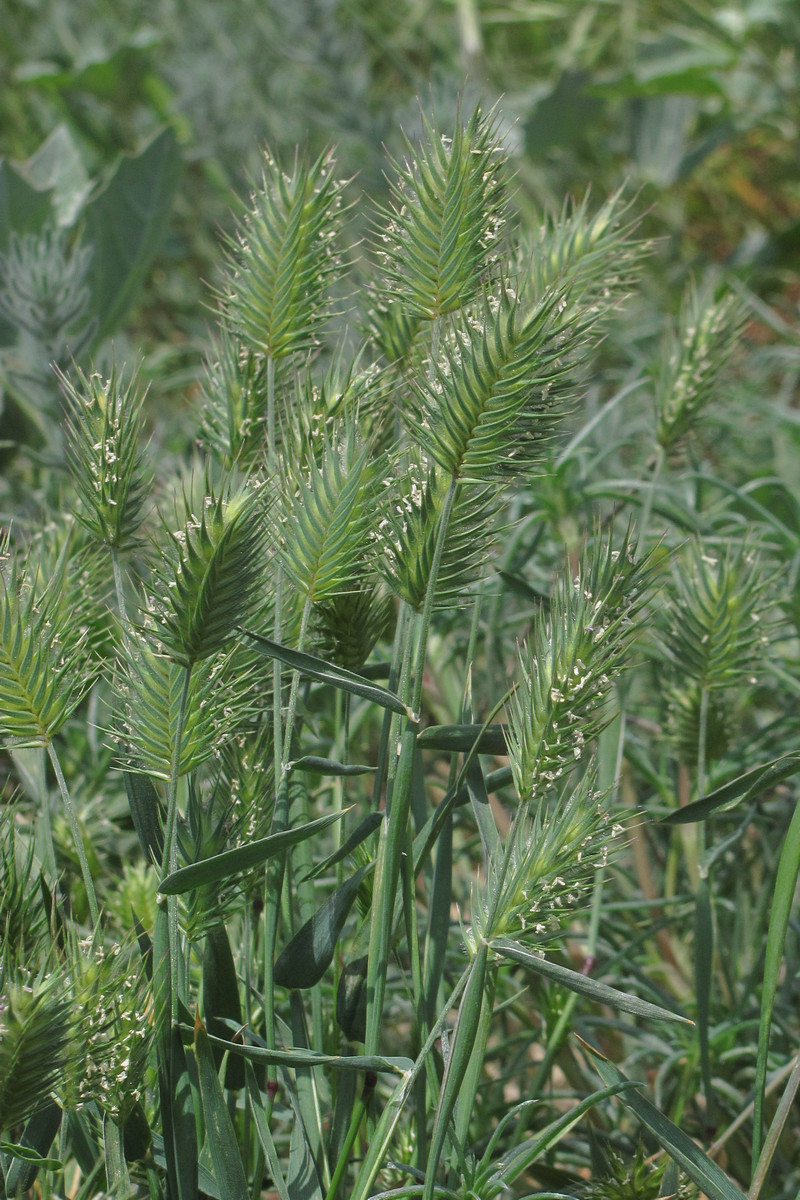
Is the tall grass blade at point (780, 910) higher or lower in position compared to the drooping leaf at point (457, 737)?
lower

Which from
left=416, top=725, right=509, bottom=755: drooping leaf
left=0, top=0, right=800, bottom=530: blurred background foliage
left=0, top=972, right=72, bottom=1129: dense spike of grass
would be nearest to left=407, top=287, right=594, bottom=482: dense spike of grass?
left=416, top=725, right=509, bottom=755: drooping leaf

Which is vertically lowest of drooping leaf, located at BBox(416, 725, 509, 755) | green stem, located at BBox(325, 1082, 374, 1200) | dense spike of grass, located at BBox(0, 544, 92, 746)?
green stem, located at BBox(325, 1082, 374, 1200)

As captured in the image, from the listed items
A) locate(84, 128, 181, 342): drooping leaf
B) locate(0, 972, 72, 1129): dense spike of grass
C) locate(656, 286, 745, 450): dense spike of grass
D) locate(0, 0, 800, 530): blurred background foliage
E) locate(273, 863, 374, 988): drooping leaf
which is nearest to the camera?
locate(0, 972, 72, 1129): dense spike of grass

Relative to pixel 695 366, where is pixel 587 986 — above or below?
below

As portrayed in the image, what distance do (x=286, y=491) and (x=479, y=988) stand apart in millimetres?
232

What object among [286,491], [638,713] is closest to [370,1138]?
[286,491]

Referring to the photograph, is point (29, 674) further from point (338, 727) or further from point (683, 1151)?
point (683, 1151)

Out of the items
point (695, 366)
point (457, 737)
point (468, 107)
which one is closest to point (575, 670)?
point (457, 737)

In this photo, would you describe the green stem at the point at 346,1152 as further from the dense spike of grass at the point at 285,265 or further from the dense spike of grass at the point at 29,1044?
the dense spike of grass at the point at 285,265

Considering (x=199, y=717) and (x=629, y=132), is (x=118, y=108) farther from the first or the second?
(x=199, y=717)

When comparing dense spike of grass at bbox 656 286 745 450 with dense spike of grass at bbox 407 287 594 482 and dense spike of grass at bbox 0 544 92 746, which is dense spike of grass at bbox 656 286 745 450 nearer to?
dense spike of grass at bbox 407 287 594 482

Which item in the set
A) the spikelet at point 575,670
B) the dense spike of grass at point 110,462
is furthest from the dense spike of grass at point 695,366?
the dense spike of grass at point 110,462

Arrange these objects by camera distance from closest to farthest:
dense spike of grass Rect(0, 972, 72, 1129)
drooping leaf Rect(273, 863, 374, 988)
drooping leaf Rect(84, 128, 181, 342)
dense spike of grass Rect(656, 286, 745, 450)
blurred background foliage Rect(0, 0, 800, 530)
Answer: dense spike of grass Rect(0, 972, 72, 1129)
drooping leaf Rect(273, 863, 374, 988)
dense spike of grass Rect(656, 286, 745, 450)
drooping leaf Rect(84, 128, 181, 342)
blurred background foliage Rect(0, 0, 800, 530)

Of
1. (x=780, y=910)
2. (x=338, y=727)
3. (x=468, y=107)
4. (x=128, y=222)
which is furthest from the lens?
(x=468, y=107)
